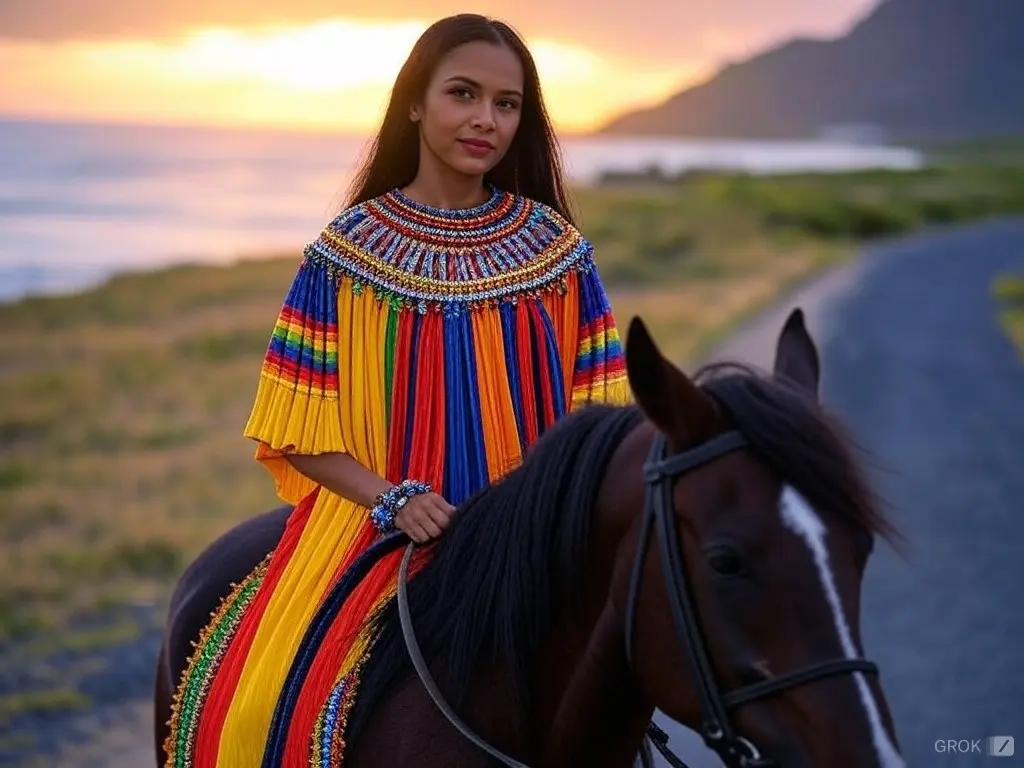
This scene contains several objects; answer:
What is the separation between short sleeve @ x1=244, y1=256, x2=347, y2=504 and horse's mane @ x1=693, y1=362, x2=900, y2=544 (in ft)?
3.27

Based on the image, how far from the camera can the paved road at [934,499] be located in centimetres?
596

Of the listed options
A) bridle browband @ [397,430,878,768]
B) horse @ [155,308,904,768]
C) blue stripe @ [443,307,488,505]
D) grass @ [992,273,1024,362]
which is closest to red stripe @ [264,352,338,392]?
blue stripe @ [443,307,488,505]

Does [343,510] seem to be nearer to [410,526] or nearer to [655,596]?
[410,526]

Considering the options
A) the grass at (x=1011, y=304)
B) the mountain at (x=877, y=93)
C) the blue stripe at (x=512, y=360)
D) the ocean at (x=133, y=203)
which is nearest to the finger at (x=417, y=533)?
the blue stripe at (x=512, y=360)

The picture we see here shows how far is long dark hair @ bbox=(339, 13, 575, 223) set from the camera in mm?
2705

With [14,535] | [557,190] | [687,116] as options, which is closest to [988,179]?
[14,535]

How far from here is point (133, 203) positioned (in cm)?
4722

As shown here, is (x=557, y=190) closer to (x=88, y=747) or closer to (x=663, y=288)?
(x=88, y=747)

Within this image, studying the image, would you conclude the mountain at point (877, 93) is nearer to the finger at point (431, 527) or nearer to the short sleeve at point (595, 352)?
the short sleeve at point (595, 352)

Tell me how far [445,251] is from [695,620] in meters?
1.20

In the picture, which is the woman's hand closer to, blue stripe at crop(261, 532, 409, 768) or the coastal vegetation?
blue stripe at crop(261, 532, 409, 768)

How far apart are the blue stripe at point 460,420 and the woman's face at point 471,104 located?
0.37 m

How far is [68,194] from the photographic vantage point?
43.9 metres

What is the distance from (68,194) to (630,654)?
45511 mm
